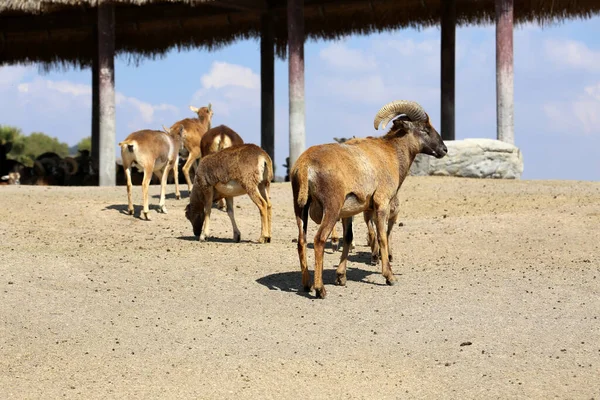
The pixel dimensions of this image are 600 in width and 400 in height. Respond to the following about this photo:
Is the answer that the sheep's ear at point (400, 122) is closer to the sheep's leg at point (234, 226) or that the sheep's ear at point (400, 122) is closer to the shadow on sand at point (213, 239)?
the sheep's leg at point (234, 226)

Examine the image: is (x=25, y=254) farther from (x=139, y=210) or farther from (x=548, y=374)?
(x=548, y=374)

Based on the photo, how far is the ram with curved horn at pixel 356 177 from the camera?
9398mm

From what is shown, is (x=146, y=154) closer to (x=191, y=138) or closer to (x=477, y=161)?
(x=191, y=138)

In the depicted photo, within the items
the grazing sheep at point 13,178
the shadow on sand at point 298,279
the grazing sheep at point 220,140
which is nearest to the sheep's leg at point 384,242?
the shadow on sand at point 298,279

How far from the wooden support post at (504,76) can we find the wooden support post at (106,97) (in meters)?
7.81

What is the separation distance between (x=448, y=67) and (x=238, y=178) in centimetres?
1383

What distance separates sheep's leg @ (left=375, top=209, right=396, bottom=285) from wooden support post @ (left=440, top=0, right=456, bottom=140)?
50.4 ft

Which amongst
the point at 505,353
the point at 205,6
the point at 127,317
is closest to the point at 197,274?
the point at 127,317

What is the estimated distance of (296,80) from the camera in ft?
68.6

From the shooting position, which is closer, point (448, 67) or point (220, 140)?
point (220, 140)

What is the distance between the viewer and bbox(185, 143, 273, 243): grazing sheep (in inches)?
496

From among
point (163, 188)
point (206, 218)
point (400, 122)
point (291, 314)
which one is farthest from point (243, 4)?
point (291, 314)

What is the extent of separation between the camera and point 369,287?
10.1m

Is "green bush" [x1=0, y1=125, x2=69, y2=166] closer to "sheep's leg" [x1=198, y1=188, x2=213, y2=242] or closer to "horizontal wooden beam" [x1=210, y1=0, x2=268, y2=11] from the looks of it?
"horizontal wooden beam" [x1=210, y1=0, x2=268, y2=11]
